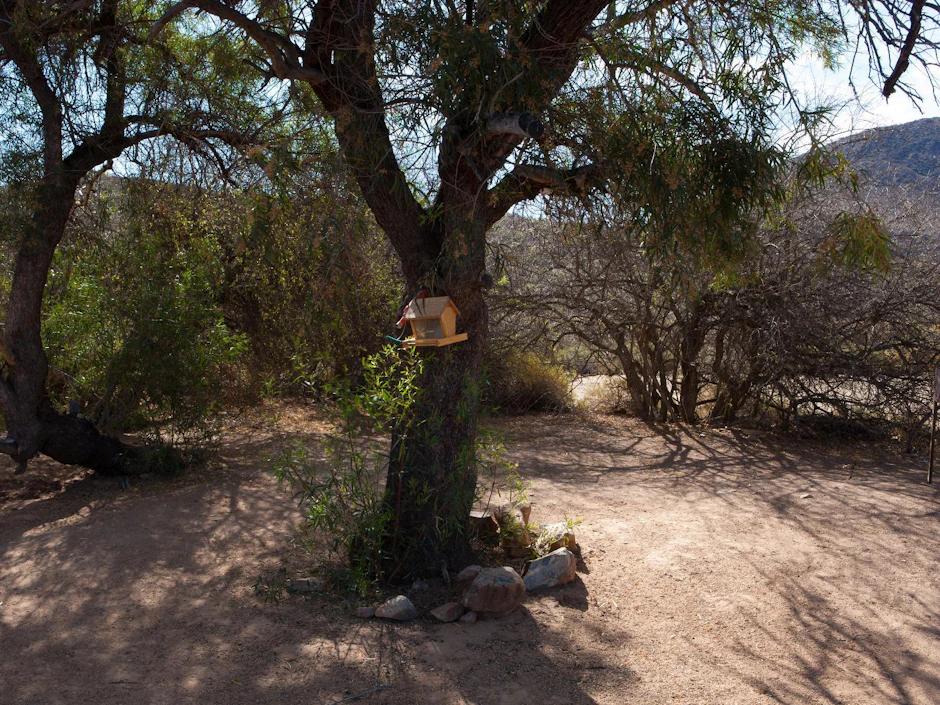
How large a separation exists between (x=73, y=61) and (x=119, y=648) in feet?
17.7

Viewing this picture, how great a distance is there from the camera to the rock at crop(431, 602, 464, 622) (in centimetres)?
448

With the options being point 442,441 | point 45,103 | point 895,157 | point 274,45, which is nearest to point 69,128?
point 45,103

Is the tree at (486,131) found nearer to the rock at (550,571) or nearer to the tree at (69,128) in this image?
the rock at (550,571)

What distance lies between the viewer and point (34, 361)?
7.50 m

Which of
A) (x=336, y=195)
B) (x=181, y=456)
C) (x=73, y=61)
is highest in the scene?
(x=73, y=61)

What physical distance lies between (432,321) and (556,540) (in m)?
1.95

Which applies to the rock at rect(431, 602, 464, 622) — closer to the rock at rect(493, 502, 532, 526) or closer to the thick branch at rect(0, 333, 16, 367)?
the rock at rect(493, 502, 532, 526)

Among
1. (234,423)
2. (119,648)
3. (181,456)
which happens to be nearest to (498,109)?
(119,648)

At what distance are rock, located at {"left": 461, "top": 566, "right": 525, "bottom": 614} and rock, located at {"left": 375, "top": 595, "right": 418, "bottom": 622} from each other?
1.02 ft

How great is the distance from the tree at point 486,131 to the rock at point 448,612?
0.45 metres

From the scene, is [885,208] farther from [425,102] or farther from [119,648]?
[119,648]

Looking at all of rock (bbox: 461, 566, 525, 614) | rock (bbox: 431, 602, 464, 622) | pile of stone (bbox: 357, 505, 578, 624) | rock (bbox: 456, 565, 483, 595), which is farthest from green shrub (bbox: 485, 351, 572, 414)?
rock (bbox: 431, 602, 464, 622)

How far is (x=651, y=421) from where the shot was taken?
37.6ft

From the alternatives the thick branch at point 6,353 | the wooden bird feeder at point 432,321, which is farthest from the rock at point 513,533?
the thick branch at point 6,353
